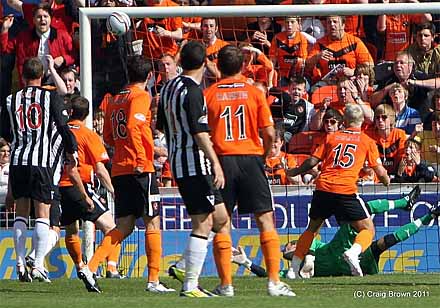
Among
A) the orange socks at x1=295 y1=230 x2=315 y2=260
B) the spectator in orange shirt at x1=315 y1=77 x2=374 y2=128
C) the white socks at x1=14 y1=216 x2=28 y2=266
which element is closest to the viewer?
the white socks at x1=14 y1=216 x2=28 y2=266

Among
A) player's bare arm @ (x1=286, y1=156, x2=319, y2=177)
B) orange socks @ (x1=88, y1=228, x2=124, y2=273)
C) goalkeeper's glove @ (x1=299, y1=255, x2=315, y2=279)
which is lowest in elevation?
goalkeeper's glove @ (x1=299, y1=255, x2=315, y2=279)

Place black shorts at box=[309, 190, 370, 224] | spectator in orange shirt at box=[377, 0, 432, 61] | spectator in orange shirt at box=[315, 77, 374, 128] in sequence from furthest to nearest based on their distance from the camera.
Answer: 1. spectator in orange shirt at box=[377, 0, 432, 61]
2. spectator in orange shirt at box=[315, 77, 374, 128]
3. black shorts at box=[309, 190, 370, 224]

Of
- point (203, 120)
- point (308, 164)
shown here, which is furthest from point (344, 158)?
point (203, 120)

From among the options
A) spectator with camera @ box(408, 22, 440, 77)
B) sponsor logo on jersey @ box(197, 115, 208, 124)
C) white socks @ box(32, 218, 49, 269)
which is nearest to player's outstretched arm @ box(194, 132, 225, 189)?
sponsor logo on jersey @ box(197, 115, 208, 124)

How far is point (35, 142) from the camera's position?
37.4 feet

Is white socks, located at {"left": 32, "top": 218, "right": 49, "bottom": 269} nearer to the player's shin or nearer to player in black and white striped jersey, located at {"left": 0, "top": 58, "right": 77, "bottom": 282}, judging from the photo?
player in black and white striped jersey, located at {"left": 0, "top": 58, "right": 77, "bottom": 282}

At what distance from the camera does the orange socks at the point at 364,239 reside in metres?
12.1

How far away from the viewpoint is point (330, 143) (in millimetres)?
12266

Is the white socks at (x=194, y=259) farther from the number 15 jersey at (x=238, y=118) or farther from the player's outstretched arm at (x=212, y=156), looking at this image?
the number 15 jersey at (x=238, y=118)

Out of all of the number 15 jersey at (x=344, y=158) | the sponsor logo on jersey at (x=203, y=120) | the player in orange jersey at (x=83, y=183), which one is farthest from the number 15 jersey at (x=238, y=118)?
the player in orange jersey at (x=83, y=183)

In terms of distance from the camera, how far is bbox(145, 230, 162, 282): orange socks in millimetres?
10203

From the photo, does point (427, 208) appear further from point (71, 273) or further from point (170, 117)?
point (170, 117)

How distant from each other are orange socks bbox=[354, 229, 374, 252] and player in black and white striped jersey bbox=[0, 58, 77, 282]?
3.09m

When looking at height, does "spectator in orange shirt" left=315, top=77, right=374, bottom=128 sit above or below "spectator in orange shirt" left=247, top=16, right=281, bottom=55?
below
